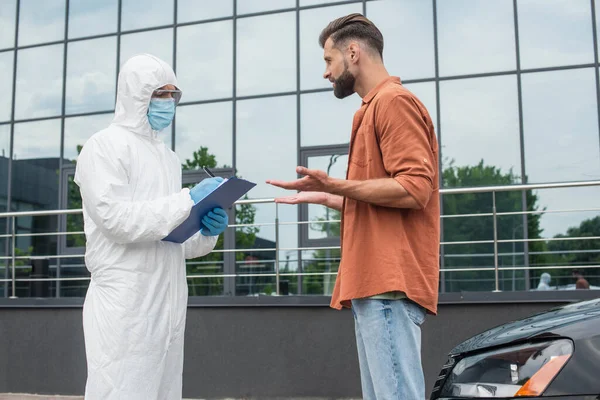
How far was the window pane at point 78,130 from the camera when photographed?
13.8 meters

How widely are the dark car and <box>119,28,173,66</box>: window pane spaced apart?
36.5 feet

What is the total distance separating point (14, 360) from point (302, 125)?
6.22m

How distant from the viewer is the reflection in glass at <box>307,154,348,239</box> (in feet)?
36.7

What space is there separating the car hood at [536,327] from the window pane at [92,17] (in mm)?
12102

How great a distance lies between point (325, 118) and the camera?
483 inches

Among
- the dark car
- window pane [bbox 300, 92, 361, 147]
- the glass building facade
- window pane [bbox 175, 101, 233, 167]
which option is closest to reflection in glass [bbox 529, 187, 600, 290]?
the glass building facade

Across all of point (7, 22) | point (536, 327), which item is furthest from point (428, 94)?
point (536, 327)

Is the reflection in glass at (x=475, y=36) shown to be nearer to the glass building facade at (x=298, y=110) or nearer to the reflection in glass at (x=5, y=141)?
the glass building facade at (x=298, y=110)

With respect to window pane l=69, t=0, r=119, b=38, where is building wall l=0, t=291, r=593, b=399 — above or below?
below

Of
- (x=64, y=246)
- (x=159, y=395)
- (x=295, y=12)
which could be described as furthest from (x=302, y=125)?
(x=159, y=395)

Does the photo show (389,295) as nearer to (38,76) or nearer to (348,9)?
(348,9)

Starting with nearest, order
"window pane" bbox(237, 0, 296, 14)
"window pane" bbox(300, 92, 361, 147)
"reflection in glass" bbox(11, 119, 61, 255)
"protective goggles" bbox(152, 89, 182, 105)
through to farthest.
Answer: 1. "protective goggles" bbox(152, 89, 182, 105)
2. "window pane" bbox(300, 92, 361, 147)
3. "window pane" bbox(237, 0, 296, 14)
4. "reflection in glass" bbox(11, 119, 61, 255)

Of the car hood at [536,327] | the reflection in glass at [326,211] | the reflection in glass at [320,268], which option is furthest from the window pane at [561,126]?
the car hood at [536,327]

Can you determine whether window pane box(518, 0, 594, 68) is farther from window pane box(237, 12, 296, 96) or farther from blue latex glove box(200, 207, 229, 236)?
blue latex glove box(200, 207, 229, 236)
